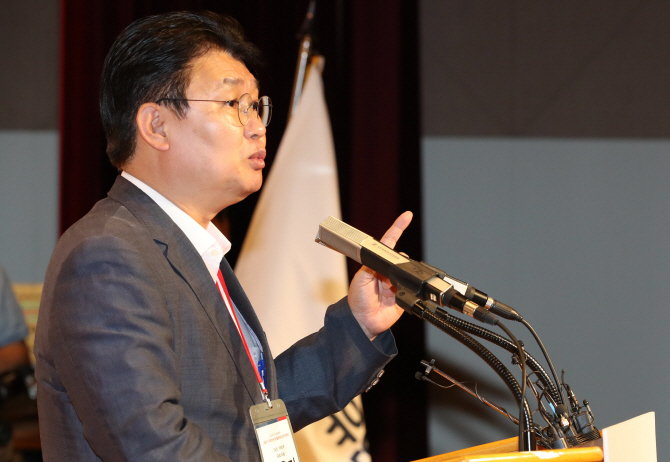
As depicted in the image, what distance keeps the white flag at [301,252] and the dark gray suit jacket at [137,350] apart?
3.38 ft

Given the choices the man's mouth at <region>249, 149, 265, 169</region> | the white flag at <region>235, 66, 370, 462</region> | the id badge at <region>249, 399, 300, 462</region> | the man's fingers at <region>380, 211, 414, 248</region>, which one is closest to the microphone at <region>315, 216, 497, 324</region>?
the man's fingers at <region>380, 211, 414, 248</region>

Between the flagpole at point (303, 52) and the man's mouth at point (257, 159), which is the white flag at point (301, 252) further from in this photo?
the man's mouth at point (257, 159)

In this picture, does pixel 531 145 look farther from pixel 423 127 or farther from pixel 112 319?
pixel 112 319

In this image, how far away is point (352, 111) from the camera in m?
2.82

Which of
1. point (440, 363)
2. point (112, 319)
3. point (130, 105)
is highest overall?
point (130, 105)

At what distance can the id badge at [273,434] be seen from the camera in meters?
1.15

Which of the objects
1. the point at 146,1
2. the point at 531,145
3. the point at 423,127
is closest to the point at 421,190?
the point at 423,127

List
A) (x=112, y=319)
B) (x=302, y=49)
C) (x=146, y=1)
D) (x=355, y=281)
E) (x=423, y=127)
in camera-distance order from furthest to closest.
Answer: (x=423, y=127) < (x=146, y=1) < (x=302, y=49) < (x=355, y=281) < (x=112, y=319)

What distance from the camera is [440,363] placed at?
2.86 m

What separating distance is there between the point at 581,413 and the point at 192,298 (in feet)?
2.28

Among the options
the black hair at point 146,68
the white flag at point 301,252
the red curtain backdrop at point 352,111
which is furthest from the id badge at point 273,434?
the red curtain backdrop at point 352,111

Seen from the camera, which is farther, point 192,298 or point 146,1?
point 146,1

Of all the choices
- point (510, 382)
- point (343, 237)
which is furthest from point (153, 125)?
point (510, 382)

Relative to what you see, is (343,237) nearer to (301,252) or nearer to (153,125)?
(153,125)
